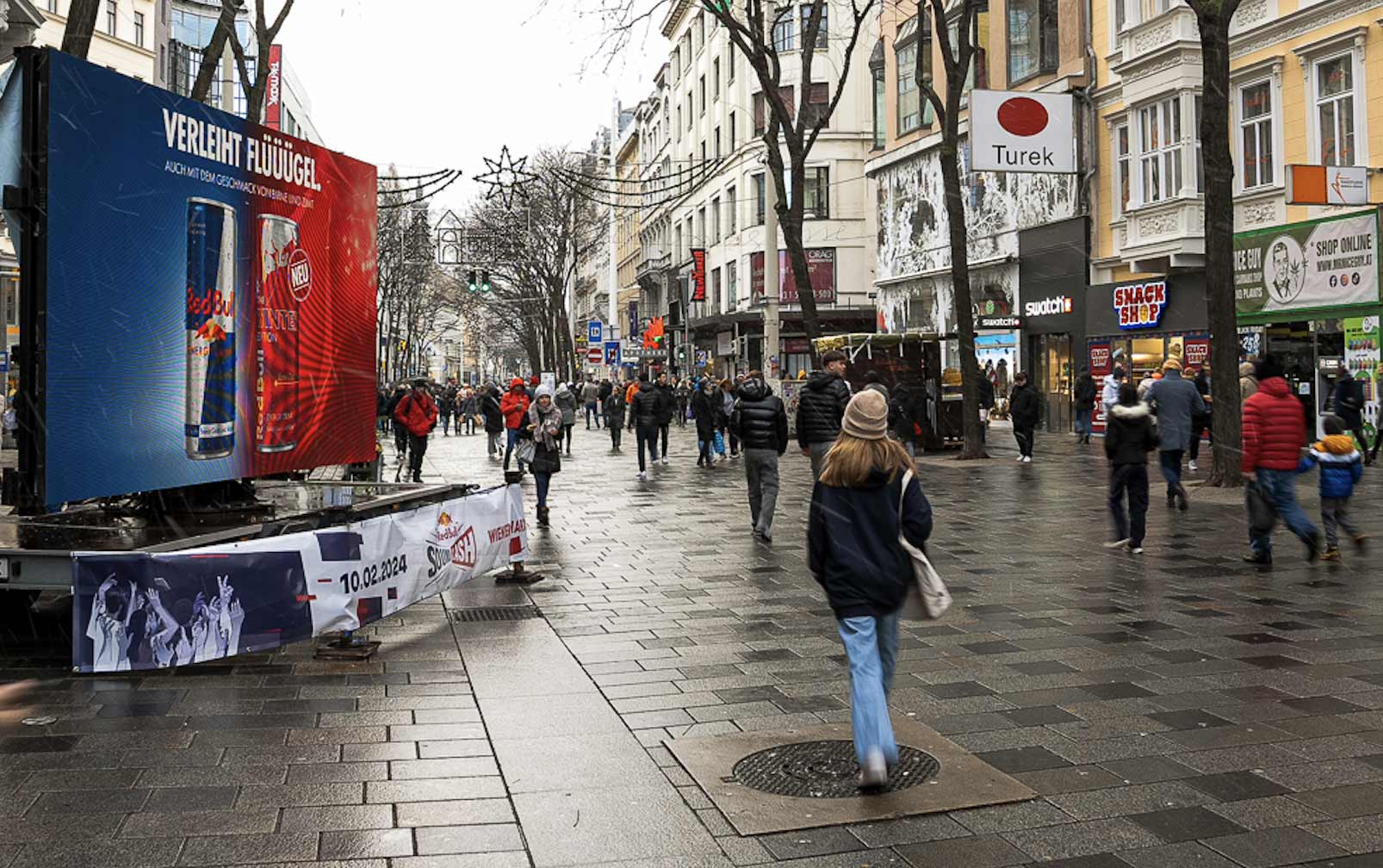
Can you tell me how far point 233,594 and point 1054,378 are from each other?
2792cm

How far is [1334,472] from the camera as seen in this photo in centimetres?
1111

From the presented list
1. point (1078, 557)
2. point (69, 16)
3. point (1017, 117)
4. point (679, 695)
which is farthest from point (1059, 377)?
point (679, 695)

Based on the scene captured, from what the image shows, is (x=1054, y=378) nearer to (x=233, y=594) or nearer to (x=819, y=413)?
(x=819, y=413)

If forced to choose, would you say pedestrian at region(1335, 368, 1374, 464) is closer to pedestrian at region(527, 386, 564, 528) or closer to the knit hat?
pedestrian at region(527, 386, 564, 528)

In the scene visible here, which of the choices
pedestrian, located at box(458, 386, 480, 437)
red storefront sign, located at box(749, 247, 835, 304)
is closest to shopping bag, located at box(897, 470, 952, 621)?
pedestrian, located at box(458, 386, 480, 437)

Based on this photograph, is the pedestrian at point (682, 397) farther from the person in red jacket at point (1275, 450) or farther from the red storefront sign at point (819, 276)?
the person in red jacket at point (1275, 450)

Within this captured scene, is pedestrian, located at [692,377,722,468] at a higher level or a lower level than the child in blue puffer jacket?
higher

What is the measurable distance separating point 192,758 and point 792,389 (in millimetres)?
32226

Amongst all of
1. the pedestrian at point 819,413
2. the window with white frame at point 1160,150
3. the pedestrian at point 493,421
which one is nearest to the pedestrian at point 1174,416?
the pedestrian at point 819,413

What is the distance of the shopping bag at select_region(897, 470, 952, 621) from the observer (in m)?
5.34

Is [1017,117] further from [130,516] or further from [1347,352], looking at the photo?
[130,516]

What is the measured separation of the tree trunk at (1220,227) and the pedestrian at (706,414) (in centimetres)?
1066

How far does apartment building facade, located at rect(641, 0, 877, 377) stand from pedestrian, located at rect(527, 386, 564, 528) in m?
29.1

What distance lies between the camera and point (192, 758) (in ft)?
18.4
